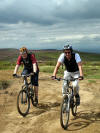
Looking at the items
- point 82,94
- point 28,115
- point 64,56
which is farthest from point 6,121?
point 82,94

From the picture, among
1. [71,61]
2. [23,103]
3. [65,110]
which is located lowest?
[23,103]

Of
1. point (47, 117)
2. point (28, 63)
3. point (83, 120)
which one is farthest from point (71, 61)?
point (47, 117)

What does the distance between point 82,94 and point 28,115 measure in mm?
5232

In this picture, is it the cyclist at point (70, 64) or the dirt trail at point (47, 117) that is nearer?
the dirt trail at point (47, 117)

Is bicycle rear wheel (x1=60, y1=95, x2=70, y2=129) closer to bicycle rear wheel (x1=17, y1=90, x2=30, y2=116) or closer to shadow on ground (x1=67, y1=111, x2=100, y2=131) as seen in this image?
shadow on ground (x1=67, y1=111, x2=100, y2=131)

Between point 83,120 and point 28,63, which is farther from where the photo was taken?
point 28,63

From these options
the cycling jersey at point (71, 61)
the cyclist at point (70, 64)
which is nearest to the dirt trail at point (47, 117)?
the cyclist at point (70, 64)

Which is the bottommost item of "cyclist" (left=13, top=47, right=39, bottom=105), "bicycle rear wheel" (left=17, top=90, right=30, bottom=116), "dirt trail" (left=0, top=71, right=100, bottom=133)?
"dirt trail" (left=0, top=71, right=100, bottom=133)

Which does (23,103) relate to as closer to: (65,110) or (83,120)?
(65,110)

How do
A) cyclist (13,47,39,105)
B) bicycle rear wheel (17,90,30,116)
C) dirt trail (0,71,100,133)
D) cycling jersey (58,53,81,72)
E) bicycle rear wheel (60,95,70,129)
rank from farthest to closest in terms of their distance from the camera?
cyclist (13,47,39,105) < bicycle rear wheel (17,90,30,116) < cycling jersey (58,53,81,72) < dirt trail (0,71,100,133) < bicycle rear wheel (60,95,70,129)

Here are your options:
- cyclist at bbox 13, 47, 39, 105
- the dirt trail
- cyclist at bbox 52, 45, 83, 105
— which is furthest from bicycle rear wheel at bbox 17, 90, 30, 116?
cyclist at bbox 52, 45, 83, 105

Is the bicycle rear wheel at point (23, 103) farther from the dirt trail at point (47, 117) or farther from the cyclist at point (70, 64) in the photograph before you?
the cyclist at point (70, 64)

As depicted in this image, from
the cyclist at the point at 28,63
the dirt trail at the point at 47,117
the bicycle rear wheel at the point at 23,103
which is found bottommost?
the dirt trail at the point at 47,117

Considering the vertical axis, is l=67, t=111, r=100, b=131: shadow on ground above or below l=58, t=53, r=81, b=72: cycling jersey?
below
